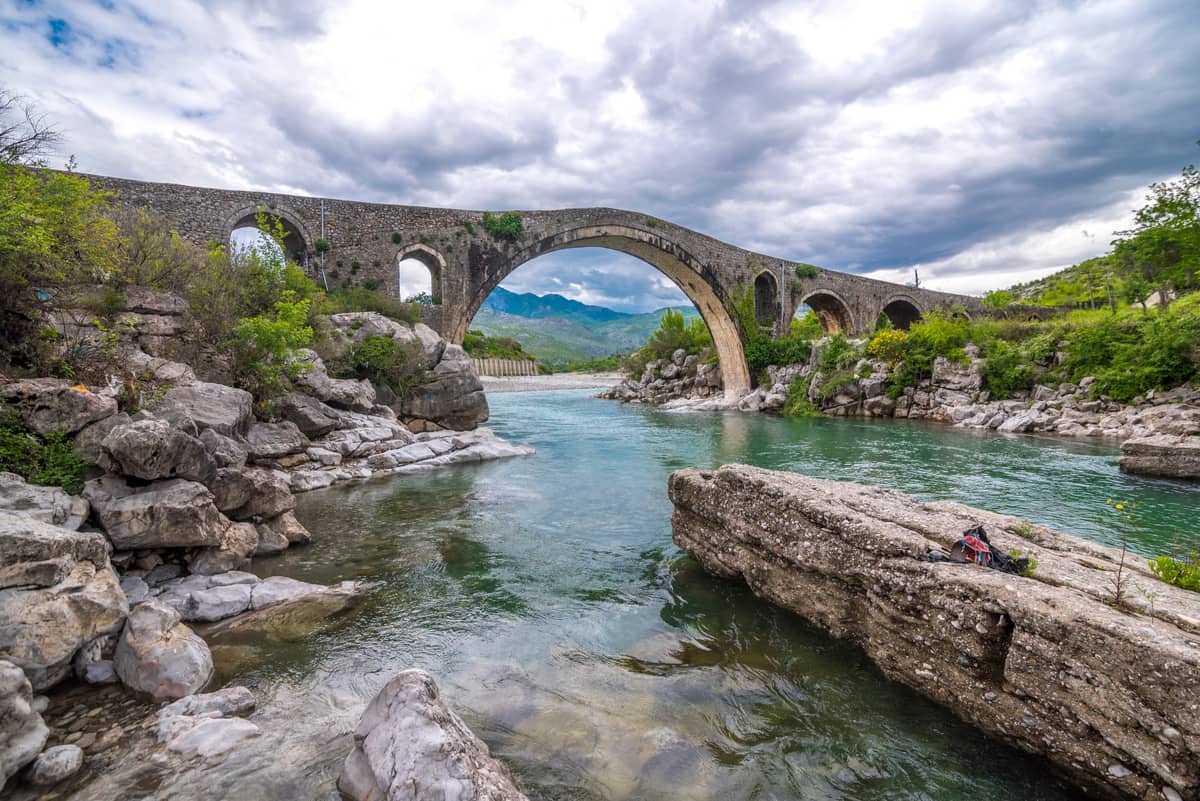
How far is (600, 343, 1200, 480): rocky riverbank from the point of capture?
12.6 metres

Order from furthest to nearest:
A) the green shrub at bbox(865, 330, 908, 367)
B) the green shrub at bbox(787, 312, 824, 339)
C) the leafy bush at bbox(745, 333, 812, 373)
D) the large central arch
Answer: the green shrub at bbox(787, 312, 824, 339)
the leafy bush at bbox(745, 333, 812, 373)
the green shrub at bbox(865, 330, 908, 367)
the large central arch

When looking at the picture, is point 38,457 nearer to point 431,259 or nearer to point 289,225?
point 289,225

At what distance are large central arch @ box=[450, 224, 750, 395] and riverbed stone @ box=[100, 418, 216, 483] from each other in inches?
646

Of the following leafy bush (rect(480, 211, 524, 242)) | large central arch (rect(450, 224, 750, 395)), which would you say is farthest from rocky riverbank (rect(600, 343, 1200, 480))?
leafy bush (rect(480, 211, 524, 242))

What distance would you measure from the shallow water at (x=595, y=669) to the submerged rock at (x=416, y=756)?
25 centimetres

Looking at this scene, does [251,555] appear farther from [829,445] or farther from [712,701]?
[829,445]

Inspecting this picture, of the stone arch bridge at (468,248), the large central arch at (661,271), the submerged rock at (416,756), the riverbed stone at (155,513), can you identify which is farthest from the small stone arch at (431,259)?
the submerged rock at (416,756)

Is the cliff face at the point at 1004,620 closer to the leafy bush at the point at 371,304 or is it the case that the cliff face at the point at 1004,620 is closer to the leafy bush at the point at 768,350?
the leafy bush at the point at 371,304

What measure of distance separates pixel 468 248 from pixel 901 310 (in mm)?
38118

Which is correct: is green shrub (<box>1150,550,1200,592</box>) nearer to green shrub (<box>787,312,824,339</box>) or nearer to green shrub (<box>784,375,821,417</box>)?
green shrub (<box>784,375,821,417</box>)

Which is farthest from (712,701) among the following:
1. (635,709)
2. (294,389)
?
(294,389)

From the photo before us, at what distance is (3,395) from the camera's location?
5066mm

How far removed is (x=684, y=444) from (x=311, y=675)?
12866 mm

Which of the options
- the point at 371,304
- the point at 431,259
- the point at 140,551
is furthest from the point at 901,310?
the point at 140,551
